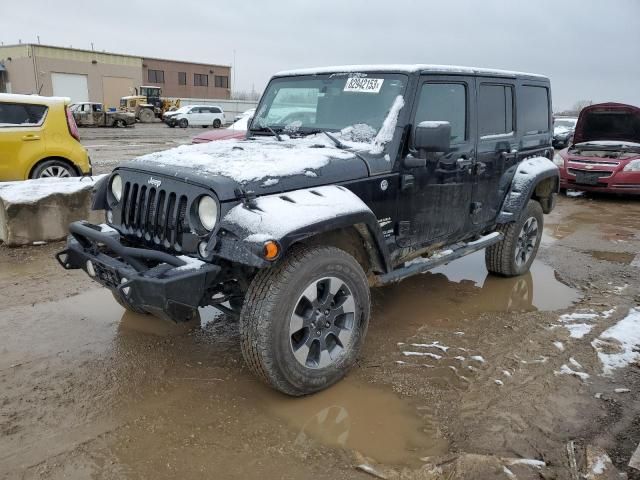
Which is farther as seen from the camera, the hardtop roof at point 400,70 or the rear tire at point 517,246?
the rear tire at point 517,246

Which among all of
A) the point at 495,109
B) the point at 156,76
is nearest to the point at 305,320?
the point at 495,109

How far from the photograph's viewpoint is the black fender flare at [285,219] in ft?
9.20

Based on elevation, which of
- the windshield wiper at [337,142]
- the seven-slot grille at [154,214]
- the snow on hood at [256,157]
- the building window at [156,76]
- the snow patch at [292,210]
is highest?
the windshield wiper at [337,142]

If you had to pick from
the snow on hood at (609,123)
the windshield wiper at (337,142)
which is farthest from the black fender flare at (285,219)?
the snow on hood at (609,123)

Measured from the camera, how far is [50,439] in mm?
2850

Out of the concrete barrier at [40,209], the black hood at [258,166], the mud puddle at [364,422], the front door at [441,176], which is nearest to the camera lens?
the mud puddle at [364,422]

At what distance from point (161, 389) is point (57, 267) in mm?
2948

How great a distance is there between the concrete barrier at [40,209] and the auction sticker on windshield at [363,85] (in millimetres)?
3841

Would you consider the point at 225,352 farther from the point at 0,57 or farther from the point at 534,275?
the point at 0,57

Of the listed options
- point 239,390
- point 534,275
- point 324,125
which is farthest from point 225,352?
point 534,275

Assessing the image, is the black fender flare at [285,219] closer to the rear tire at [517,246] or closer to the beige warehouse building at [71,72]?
the rear tire at [517,246]

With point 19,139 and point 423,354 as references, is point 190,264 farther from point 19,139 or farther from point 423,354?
point 19,139

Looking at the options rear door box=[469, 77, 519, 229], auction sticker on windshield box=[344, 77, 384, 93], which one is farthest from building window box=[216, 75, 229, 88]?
auction sticker on windshield box=[344, 77, 384, 93]

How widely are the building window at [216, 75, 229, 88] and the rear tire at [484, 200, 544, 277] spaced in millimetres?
66787
